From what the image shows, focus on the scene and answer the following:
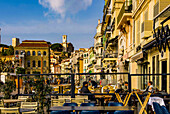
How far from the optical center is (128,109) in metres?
6.10

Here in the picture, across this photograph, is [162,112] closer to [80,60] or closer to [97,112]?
[97,112]

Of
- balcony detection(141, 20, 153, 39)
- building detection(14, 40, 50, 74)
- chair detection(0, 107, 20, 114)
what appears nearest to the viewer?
chair detection(0, 107, 20, 114)

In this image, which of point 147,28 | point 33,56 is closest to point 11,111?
point 147,28

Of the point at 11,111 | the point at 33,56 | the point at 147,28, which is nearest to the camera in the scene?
the point at 11,111

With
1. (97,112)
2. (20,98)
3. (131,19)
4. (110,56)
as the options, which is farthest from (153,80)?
(110,56)

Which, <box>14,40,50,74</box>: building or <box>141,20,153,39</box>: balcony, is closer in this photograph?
<box>141,20,153,39</box>: balcony

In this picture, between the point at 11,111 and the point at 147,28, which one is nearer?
the point at 11,111

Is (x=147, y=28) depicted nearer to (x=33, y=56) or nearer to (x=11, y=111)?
(x=11, y=111)

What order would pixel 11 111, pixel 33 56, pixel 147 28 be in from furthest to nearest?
pixel 33 56, pixel 147 28, pixel 11 111

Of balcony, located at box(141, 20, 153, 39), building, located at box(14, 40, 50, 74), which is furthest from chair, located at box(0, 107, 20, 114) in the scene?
building, located at box(14, 40, 50, 74)

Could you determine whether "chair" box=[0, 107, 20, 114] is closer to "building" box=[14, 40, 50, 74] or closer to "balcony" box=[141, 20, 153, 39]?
"balcony" box=[141, 20, 153, 39]

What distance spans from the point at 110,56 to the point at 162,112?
98.1 feet

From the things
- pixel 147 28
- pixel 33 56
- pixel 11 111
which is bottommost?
pixel 11 111

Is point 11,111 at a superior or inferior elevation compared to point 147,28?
inferior
